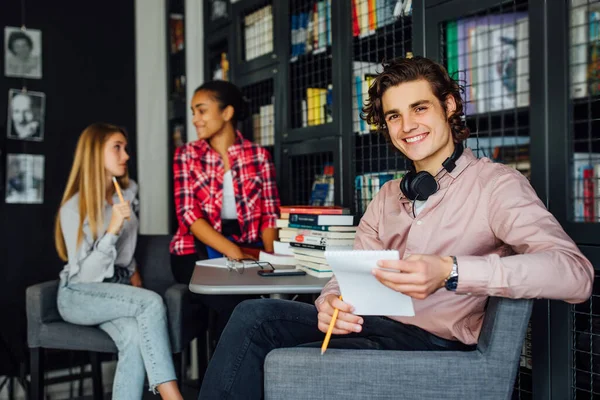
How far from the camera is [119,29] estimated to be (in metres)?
4.40

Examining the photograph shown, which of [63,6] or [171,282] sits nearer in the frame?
[171,282]

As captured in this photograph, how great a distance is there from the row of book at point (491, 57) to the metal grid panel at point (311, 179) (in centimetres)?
76

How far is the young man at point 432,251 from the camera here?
140 cm

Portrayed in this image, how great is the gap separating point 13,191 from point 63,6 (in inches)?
A: 47.4

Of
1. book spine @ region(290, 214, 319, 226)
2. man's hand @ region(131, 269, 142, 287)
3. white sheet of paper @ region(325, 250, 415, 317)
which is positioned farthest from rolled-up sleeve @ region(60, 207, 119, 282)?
white sheet of paper @ region(325, 250, 415, 317)

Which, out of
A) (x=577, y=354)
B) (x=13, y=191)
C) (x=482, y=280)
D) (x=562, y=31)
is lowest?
(x=577, y=354)

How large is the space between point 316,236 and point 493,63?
1.03 m

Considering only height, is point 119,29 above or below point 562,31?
above

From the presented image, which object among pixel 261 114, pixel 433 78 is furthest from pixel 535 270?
pixel 261 114

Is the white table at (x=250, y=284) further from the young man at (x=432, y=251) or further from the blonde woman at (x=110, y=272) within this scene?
the blonde woman at (x=110, y=272)

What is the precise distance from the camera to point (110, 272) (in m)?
2.97

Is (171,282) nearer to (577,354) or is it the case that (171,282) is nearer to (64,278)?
(64,278)

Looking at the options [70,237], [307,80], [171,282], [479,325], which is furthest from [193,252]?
[479,325]

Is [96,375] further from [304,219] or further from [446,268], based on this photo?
[446,268]
